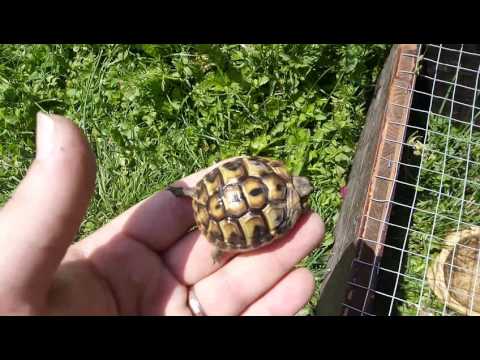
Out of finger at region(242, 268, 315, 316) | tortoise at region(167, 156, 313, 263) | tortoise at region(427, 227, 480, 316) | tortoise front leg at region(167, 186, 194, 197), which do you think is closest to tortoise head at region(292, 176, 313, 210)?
tortoise at region(167, 156, 313, 263)

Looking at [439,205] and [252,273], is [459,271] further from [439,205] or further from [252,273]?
[252,273]

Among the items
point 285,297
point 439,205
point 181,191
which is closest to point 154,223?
point 181,191

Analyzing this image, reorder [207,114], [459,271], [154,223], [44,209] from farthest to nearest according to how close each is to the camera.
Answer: [207,114] < [459,271] < [154,223] < [44,209]

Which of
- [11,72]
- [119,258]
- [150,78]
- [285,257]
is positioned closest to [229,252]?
[285,257]

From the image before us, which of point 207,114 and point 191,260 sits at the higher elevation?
point 207,114

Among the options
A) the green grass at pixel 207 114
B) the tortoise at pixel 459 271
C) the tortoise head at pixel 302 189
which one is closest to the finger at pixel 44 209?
the tortoise head at pixel 302 189

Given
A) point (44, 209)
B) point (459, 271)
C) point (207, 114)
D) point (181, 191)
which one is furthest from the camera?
point (207, 114)

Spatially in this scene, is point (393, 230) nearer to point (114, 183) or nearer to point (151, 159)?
point (151, 159)
